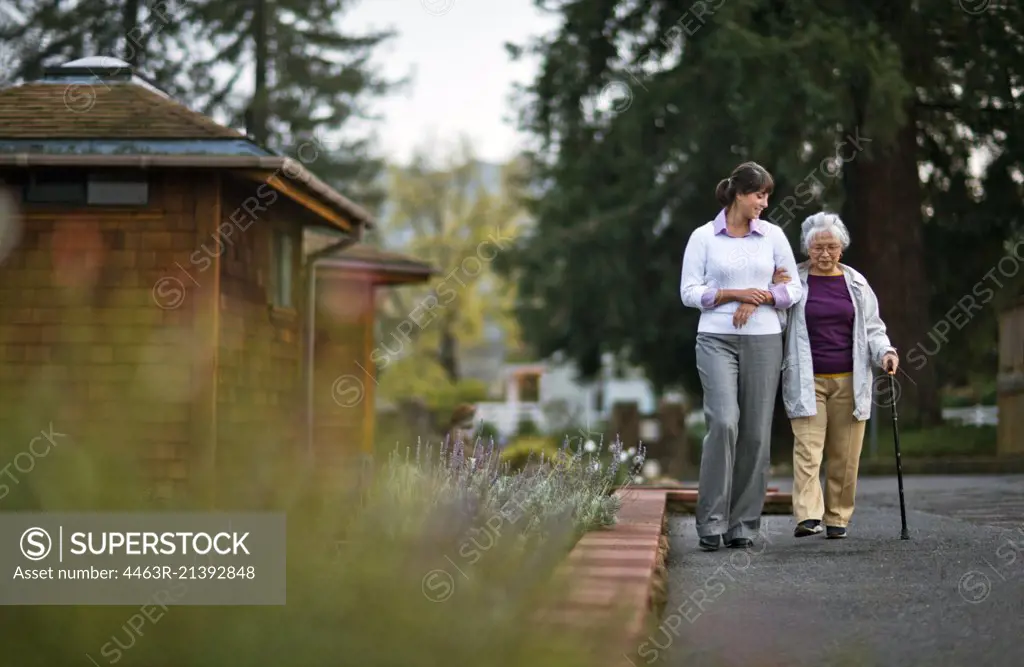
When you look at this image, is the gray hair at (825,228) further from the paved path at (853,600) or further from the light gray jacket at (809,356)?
the paved path at (853,600)

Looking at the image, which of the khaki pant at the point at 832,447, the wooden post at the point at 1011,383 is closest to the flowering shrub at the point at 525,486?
the khaki pant at the point at 832,447

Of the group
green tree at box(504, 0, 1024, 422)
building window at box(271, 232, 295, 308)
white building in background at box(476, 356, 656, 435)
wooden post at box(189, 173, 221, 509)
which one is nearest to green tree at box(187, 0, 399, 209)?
green tree at box(504, 0, 1024, 422)

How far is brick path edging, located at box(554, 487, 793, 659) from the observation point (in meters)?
2.34

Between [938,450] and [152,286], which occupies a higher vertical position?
[152,286]

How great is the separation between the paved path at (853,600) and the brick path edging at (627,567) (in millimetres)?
133

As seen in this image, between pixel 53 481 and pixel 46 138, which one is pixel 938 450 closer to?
pixel 46 138

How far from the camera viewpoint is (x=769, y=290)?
7.46 metres

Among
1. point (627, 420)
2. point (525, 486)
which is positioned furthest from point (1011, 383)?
point (525, 486)

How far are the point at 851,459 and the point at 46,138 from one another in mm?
8359

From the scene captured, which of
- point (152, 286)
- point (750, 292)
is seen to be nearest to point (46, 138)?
point (152, 286)

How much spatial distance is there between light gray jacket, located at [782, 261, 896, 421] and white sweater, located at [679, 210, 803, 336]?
1.36ft

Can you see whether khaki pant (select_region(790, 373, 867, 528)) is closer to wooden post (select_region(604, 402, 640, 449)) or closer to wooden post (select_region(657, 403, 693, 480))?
wooden post (select_region(657, 403, 693, 480))

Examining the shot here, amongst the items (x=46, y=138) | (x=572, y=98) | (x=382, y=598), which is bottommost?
(x=382, y=598)

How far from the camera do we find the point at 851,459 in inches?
314
